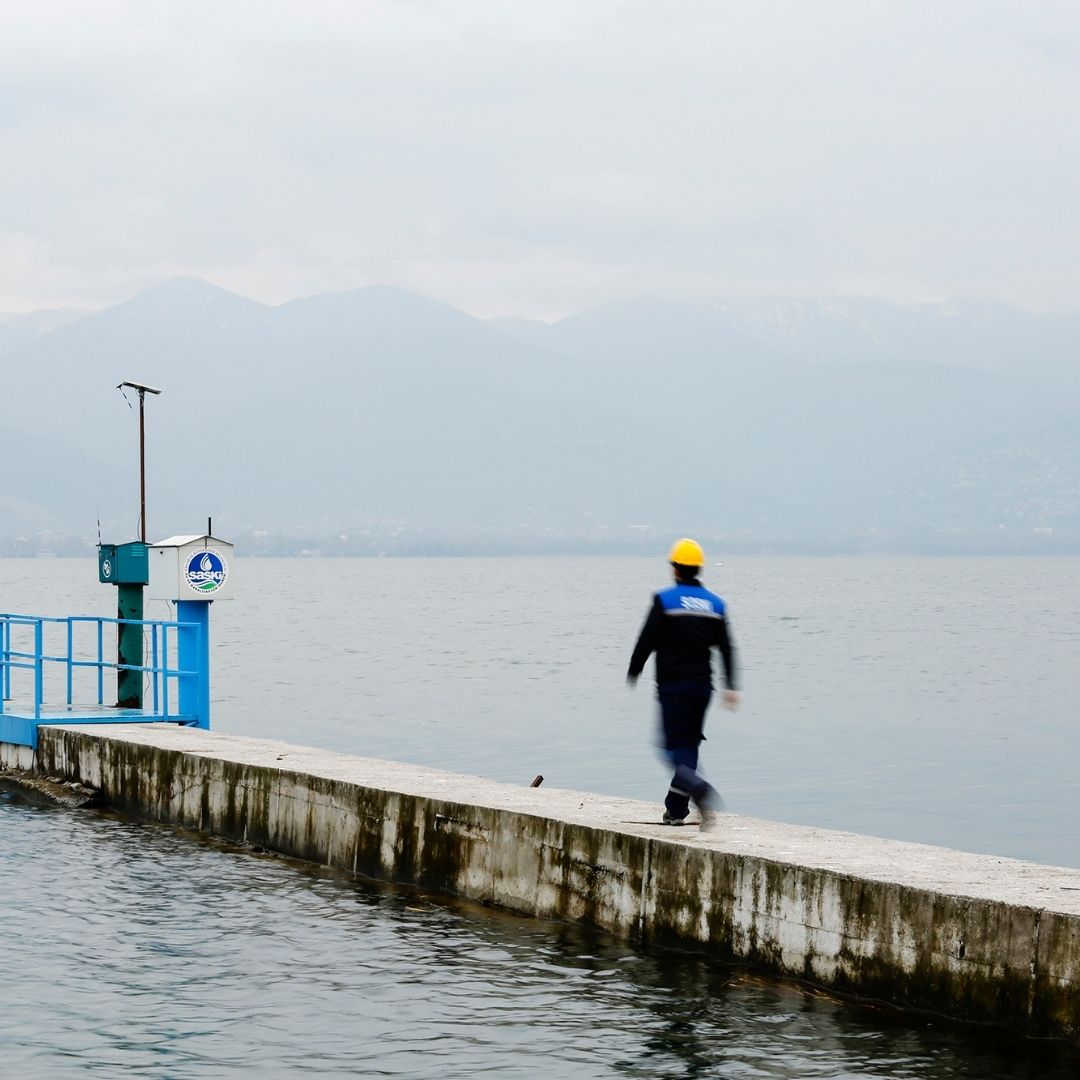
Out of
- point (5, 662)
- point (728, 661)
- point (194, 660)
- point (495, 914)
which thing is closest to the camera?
point (728, 661)

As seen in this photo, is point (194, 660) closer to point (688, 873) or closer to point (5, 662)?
point (5, 662)

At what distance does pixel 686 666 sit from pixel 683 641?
14cm

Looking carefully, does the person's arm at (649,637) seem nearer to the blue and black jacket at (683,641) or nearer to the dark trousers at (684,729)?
the blue and black jacket at (683,641)

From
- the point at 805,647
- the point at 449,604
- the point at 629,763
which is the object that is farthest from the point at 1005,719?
the point at 449,604

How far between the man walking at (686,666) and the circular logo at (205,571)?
23.5 feet

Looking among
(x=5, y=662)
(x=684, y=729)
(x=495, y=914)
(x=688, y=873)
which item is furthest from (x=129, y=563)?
(x=688, y=873)

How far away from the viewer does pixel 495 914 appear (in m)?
10.6

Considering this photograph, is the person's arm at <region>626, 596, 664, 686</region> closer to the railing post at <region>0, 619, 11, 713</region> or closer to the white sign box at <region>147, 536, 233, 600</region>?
the white sign box at <region>147, 536, 233, 600</region>

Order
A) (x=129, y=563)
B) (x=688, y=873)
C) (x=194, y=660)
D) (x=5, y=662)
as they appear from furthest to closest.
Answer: (x=5, y=662), (x=129, y=563), (x=194, y=660), (x=688, y=873)

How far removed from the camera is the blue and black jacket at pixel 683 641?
32.7ft

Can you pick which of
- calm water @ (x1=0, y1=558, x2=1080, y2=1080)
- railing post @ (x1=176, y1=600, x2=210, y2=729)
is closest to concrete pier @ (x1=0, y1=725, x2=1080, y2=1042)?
calm water @ (x1=0, y1=558, x2=1080, y2=1080)

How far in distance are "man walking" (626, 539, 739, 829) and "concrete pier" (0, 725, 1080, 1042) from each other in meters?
0.34

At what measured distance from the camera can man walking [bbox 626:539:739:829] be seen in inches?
392

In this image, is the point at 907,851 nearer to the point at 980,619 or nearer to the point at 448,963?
the point at 448,963
